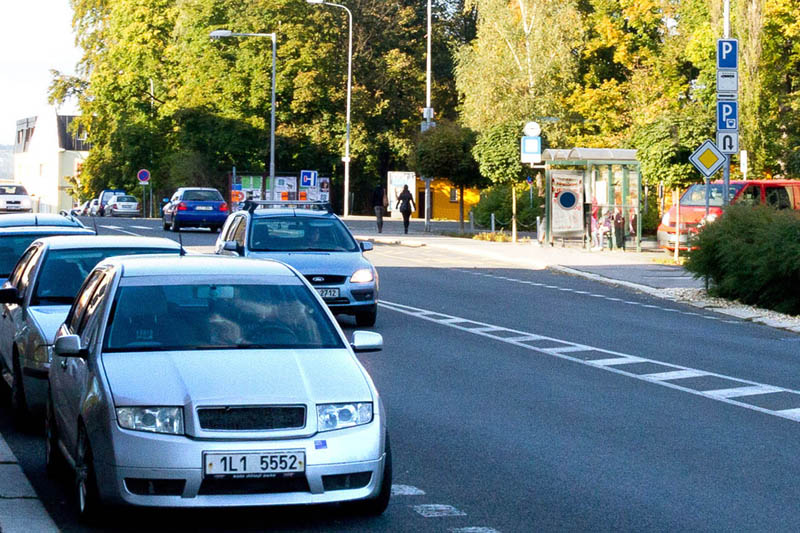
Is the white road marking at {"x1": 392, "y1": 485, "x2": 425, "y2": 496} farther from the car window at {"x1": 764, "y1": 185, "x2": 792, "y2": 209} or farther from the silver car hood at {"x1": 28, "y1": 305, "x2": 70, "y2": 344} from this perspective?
the car window at {"x1": 764, "y1": 185, "x2": 792, "y2": 209}

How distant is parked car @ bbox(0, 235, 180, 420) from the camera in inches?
403

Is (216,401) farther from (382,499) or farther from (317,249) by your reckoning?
(317,249)

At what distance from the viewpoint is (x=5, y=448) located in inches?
376

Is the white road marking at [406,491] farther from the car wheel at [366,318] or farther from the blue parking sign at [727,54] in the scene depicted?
the blue parking sign at [727,54]

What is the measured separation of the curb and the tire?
4.86 ft

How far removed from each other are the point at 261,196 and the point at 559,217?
84.7ft

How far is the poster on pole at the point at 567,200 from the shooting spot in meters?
40.9

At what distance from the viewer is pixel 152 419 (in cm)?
689

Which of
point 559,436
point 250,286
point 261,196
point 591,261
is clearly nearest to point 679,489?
point 559,436

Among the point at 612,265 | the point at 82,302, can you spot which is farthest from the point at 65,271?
the point at 612,265

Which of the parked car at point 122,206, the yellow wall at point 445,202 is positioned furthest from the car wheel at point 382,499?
the parked car at point 122,206

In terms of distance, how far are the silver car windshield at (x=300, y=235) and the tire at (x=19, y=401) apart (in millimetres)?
8957

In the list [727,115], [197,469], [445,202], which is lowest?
[197,469]

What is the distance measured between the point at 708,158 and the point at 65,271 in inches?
754
